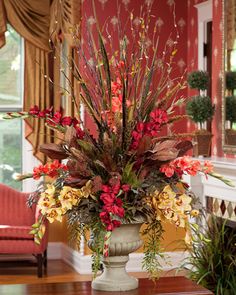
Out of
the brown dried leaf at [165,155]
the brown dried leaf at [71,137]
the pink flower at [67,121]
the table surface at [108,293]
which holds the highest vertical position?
the pink flower at [67,121]

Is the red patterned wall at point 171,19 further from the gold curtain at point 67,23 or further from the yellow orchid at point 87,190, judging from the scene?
the yellow orchid at point 87,190

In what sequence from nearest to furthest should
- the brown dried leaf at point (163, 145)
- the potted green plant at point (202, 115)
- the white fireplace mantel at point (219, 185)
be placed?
the brown dried leaf at point (163, 145) → the white fireplace mantel at point (219, 185) → the potted green plant at point (202, 115)

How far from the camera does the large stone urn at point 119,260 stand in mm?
2834

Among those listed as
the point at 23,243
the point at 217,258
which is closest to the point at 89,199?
the point at 217,258

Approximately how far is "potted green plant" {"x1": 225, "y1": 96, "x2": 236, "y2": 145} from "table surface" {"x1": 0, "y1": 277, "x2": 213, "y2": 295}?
11.9 ft

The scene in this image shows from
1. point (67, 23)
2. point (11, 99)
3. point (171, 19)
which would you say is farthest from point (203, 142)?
point (11, 99)

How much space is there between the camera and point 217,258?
533 centimetres

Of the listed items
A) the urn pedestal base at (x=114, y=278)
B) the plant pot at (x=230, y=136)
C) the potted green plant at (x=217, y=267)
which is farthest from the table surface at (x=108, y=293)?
the plant pot at (x=230, y=136)

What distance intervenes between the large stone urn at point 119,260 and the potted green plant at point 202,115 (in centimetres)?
404

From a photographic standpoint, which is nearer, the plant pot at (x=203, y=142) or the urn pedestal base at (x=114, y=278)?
the urn pedestal base at (x=114, y=278)

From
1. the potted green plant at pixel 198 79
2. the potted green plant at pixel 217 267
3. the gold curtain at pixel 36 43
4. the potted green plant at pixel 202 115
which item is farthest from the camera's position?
the gold curtain at pixel 36 43

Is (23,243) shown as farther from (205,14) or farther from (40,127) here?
(205,14)

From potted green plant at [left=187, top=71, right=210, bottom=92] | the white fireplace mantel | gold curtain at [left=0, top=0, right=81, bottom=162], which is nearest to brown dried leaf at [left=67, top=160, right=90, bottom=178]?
the white fireplace mantel

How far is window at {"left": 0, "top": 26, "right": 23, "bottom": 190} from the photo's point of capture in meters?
8.48
